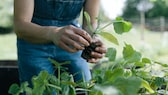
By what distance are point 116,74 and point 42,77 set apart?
0.42 ft

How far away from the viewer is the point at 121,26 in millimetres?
836

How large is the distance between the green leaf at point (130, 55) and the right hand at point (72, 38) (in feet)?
0.32

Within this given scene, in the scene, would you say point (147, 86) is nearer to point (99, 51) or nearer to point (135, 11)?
point (99, 51)

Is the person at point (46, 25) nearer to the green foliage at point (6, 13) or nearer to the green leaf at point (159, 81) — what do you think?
the green leaf at point (159, 81)

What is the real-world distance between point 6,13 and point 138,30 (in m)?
4.46

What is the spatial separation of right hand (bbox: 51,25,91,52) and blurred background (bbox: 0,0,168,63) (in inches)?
225

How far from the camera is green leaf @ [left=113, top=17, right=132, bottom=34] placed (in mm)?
834

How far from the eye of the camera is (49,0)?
1315 mm

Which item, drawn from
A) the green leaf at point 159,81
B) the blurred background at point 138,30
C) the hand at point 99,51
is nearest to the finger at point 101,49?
the hand at point 99,51

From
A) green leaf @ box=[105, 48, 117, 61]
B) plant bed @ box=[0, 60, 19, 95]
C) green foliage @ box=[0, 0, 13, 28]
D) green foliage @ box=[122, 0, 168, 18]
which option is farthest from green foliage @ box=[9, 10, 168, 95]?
green foliage @ box=[122, 0, 168, 18]

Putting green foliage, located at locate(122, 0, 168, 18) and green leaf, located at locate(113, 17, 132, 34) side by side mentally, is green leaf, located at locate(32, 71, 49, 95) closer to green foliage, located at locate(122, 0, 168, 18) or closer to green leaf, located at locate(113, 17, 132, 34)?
green leaf, located at locate(113, 17, 132, 34)

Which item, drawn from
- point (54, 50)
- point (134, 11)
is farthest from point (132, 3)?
point (54, 50)

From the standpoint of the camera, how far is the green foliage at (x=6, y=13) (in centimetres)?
1223

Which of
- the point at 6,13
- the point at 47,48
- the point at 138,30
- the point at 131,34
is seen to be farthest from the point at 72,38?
the point at 138,30
